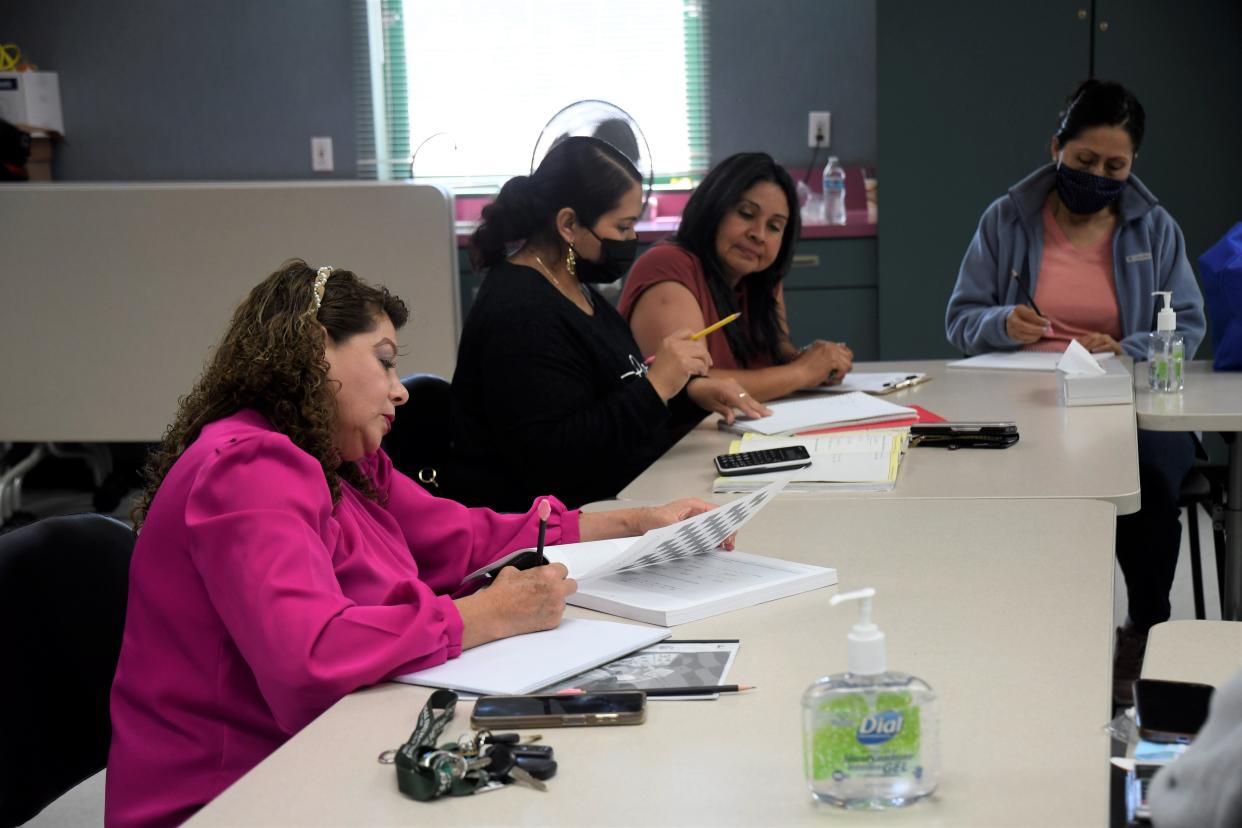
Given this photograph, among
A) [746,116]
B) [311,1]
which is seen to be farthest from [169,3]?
[746,116]

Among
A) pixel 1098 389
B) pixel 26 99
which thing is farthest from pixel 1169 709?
pixel 26 99

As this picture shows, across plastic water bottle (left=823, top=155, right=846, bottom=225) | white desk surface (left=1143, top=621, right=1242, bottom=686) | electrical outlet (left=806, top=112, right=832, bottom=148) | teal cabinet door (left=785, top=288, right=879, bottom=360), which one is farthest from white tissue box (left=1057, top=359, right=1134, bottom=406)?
electrical outlet (left=806, top=112, right=832, bottom=148)

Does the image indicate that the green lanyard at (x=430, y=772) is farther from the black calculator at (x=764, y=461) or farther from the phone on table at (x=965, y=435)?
the phone on table at (x=965, y=435)

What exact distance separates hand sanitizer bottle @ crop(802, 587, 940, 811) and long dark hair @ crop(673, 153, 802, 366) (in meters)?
1.93

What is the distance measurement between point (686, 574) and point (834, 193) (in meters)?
3.52

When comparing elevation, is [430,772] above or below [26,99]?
below

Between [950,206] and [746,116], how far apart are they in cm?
95

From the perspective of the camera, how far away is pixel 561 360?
2049 mm

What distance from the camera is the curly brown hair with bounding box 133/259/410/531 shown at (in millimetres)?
1229

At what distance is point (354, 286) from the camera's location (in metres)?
1.32

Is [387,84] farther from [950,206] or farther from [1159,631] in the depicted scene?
[1159,631]

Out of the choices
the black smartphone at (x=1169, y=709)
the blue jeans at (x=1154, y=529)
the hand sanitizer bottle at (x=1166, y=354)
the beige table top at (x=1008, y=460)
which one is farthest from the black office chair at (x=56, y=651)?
the blue jeans at (x=1154, y=529)

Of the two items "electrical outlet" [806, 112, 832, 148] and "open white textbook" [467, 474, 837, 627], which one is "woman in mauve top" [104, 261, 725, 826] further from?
"electrical outlet" [806, 112, 832, 148]

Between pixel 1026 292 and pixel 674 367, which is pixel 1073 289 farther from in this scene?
pixel 674 367
